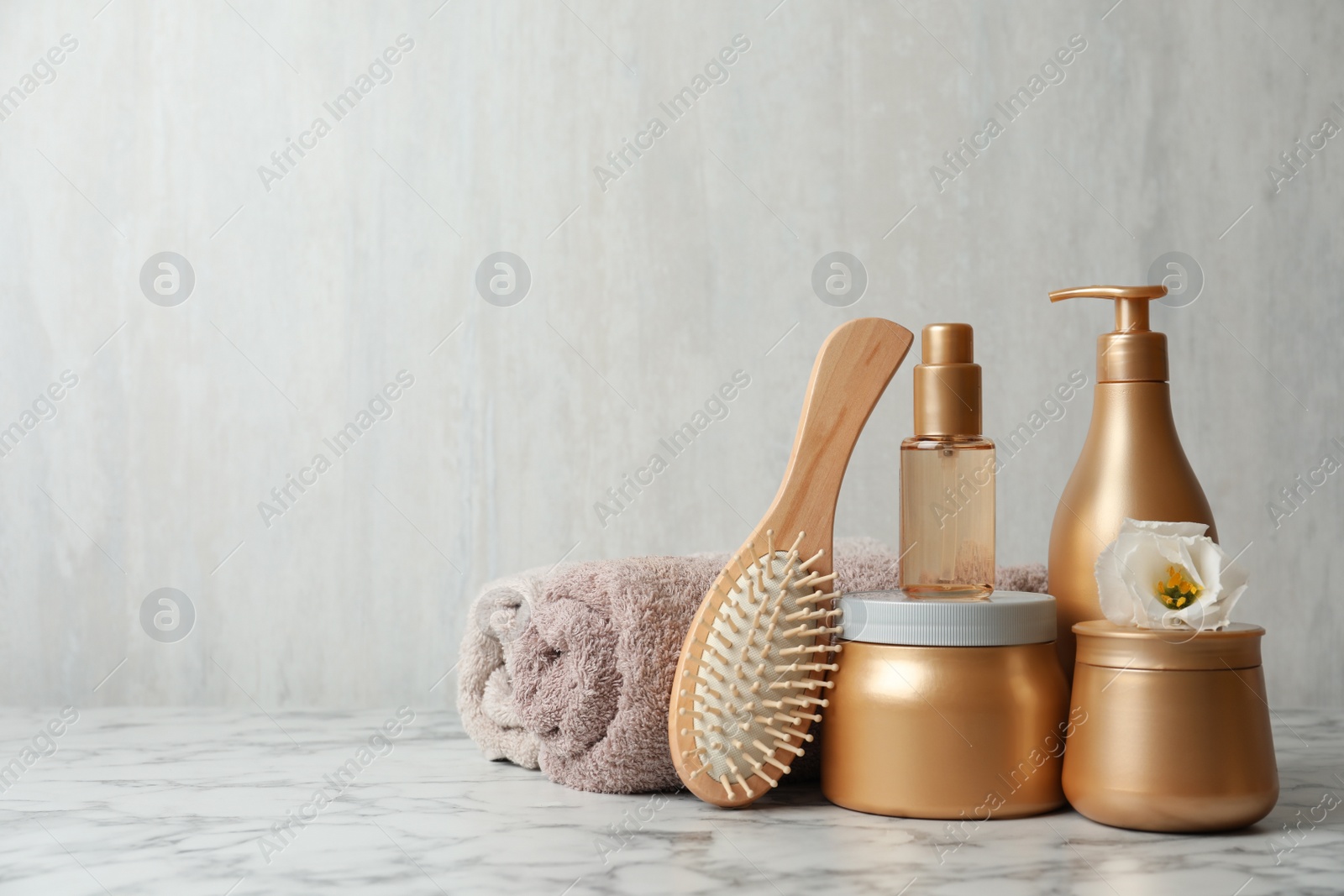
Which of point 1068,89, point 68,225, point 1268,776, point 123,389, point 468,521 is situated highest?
point 1068,89

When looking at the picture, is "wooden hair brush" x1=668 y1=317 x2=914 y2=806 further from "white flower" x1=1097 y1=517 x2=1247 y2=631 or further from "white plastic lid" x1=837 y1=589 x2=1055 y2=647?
"white flower" x1=1097 y1=517 x2=1247 y2=631

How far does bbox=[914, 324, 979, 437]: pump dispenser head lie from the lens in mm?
630

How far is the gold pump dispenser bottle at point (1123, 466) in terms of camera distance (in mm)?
620

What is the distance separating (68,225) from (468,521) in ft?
1.44

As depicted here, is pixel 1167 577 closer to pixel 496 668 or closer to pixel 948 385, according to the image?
pixel 948 385

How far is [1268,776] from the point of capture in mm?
560

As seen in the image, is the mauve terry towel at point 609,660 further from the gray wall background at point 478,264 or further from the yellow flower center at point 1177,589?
the gray wall background at point 478,264

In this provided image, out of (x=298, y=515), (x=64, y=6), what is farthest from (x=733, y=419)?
(x=64, y=6)

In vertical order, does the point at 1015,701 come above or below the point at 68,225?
below

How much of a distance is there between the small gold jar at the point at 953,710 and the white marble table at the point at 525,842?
2 centimetres

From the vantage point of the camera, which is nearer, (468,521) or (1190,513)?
(1190,513)

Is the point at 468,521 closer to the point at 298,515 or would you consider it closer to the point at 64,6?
the point at 298,515

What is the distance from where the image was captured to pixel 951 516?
0.64m

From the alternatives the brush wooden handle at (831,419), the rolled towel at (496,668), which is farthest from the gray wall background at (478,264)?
the brush wooden handle at (831,419)
